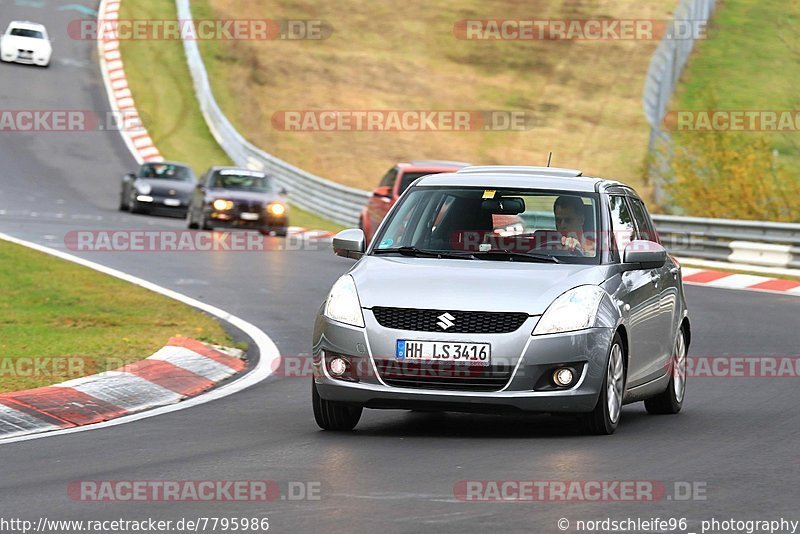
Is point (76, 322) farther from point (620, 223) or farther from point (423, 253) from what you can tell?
point (620, 223)

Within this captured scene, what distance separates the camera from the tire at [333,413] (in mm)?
10297

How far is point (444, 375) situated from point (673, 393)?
269 centimetres

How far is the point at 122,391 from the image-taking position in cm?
1209

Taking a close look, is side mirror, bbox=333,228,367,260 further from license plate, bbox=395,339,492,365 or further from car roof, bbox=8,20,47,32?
car roof, bbox=8,20,47,32

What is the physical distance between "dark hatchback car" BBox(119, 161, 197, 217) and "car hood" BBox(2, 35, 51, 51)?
53.3ft

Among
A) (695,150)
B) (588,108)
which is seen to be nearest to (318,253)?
(695,150)

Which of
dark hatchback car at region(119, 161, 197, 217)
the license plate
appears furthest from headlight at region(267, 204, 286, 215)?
the license plate

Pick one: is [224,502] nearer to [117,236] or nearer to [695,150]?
[117,236]

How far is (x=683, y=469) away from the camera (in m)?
8.93

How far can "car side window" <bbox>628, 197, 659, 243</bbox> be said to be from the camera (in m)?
11.9

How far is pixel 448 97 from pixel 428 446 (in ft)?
147

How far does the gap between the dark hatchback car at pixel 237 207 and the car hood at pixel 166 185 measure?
9.86ft

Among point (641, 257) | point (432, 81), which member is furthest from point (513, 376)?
point (432, 81)

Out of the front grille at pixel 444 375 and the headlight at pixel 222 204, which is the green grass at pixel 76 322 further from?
the headlight at pixel 222 204
